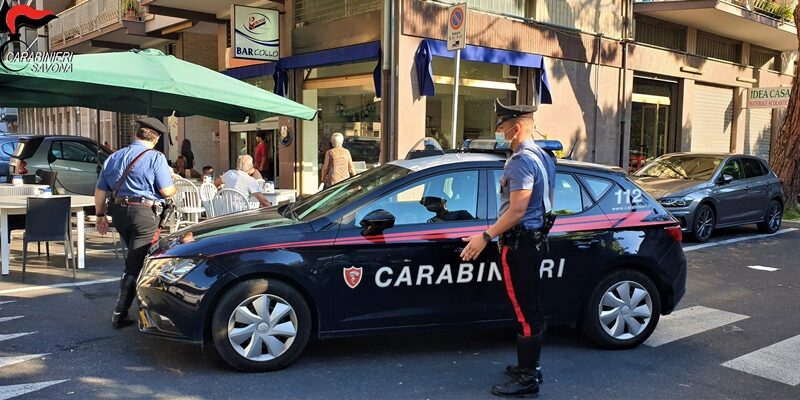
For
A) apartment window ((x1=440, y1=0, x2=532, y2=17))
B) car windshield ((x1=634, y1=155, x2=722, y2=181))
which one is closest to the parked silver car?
car windshield ((x1=634, y1=155, x2=722, y2=181))

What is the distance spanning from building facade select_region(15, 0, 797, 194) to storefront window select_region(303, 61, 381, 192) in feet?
0.10

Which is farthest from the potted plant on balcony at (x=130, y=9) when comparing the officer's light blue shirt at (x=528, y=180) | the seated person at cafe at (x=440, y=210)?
the officer's light blue shirt at (x=528, y=180)

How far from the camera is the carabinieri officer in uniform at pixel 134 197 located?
5.21 meters

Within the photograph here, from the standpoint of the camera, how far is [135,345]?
470cm

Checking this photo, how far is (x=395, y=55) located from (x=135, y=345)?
27.3ft

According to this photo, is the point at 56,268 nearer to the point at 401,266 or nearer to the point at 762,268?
the point at 401,266

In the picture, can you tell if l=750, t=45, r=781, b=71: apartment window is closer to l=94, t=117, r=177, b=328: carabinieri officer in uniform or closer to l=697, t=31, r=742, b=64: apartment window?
l=697, t=31, r=742, b=64: apartment window

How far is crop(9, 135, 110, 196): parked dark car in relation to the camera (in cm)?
1221

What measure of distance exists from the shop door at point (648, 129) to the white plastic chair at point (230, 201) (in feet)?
41.7

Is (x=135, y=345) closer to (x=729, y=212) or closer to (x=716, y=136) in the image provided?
(x=729, y=212)

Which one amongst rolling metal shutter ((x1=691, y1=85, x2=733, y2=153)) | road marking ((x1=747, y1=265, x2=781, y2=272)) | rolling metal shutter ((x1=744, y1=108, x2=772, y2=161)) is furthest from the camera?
rolling metal shutter ((x1=744, y1=108, x2=772, y2=161))

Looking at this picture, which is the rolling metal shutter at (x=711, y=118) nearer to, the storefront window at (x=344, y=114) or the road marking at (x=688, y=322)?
the storefront window at (x=344, y=114)

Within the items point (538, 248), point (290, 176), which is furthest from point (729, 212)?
point (290, 176)

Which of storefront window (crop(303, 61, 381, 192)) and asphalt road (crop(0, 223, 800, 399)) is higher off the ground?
storefront window (crop(303, 61, 381, 192))
